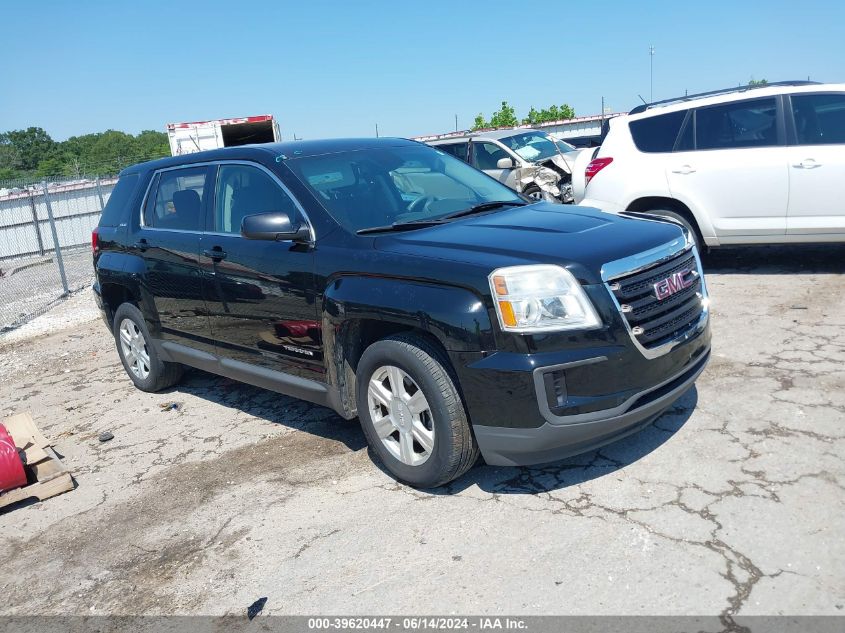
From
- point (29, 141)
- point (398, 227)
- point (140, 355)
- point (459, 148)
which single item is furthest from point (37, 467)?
point (29, 141)

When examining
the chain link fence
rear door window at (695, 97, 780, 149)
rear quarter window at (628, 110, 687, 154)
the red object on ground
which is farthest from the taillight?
the chain link fence

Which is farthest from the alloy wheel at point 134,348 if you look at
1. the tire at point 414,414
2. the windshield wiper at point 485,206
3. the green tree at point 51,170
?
the green tree at point 51,170

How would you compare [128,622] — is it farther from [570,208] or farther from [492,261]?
[570,208]

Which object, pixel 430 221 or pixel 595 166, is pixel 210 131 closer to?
pixel 595 166

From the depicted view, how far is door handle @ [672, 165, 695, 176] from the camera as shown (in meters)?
7.62

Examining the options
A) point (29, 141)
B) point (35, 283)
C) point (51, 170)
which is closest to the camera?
point (35, 283)

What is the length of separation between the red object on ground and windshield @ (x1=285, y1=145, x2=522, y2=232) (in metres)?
2.45

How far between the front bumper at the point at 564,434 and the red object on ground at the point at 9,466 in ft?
9.68

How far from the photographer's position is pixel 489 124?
4544 cm

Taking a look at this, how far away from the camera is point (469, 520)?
3.65 meters

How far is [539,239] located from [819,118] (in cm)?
489

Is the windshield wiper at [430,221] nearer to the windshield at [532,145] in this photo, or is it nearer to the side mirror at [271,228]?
the side mirror at [271,228]

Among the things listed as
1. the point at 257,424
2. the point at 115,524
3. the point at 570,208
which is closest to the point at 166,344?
the point at 257,424

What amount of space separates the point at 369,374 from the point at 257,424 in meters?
1.74
